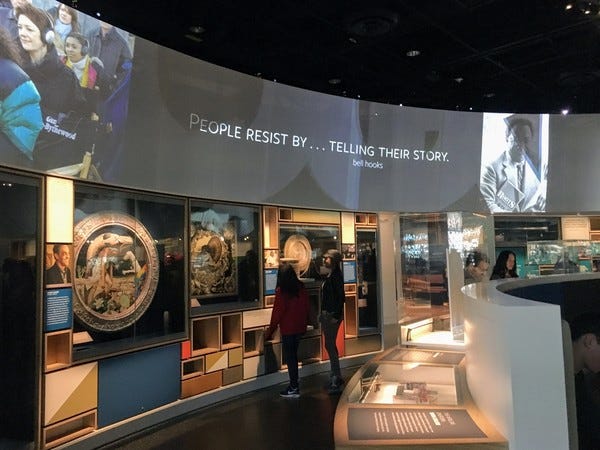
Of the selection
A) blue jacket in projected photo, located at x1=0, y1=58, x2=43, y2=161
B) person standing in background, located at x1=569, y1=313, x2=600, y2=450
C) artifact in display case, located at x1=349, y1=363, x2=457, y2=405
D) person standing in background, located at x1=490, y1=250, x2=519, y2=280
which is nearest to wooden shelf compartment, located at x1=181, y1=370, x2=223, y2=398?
artifact in display case, located at x1=349, y1=363, x2=457, y2=405

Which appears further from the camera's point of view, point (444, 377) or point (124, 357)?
point (124, 357)

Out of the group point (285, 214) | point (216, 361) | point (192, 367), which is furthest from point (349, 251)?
point (192, 367)

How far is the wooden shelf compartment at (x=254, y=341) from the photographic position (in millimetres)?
5566

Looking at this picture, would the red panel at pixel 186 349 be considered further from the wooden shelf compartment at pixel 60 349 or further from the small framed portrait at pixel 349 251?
the small framed portrait at pixel 349 251

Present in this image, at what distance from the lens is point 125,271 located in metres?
4.33

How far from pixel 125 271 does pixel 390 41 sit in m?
4.34

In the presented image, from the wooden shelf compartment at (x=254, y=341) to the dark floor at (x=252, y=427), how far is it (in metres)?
0.45

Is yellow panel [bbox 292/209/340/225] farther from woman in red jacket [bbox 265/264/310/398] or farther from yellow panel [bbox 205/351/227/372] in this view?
yellow panel [bbox 205/351/227/372]

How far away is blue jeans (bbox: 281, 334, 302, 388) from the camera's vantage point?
533cm

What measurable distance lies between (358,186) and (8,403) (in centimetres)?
402

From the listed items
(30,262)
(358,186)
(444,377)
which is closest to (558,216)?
(358,186)

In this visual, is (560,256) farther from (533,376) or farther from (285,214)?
(533,376)

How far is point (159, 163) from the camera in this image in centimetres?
→ 427

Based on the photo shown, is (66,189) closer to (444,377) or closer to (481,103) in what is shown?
(444,377)
